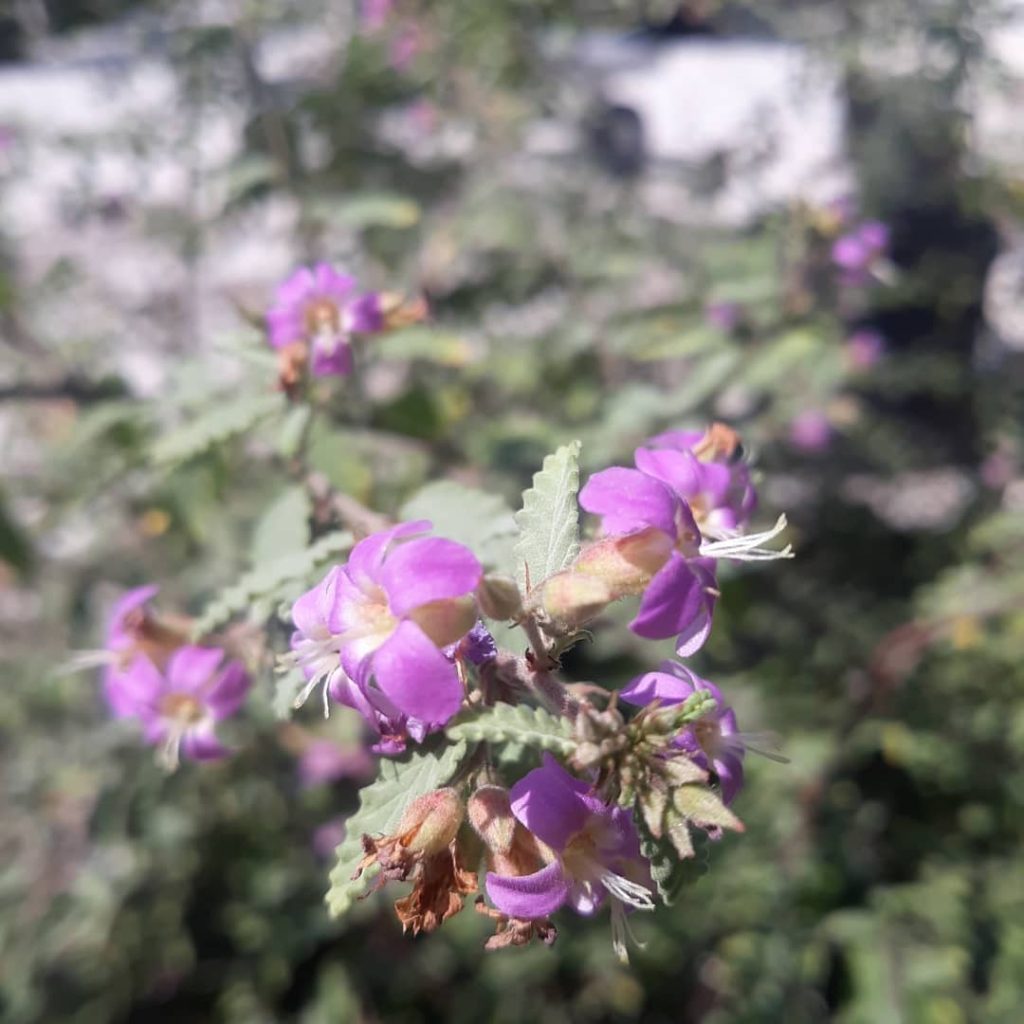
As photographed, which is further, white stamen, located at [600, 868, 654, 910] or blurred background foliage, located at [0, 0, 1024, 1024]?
blurred background foliage, located at [0, 0, 1024, 1024]

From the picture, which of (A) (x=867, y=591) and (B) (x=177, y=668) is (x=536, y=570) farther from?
(A) (x=867, y=591)

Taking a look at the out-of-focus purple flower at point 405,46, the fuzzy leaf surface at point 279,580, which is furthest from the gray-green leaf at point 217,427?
the out-of-focus purple flower at point 405,46

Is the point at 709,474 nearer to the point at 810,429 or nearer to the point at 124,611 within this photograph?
the point at 124,611

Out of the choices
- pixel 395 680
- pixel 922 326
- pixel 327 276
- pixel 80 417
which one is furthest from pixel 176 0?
pixel 922 326

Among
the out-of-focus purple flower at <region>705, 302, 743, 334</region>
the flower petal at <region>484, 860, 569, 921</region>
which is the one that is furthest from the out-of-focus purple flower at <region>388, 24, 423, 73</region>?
the flower petal at <region>484, 860, 569, 921</region>

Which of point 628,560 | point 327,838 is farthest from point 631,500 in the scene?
point 327,838

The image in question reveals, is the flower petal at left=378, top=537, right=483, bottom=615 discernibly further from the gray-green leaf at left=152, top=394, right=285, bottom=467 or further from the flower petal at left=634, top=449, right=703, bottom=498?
the gray-green leaf at left=152, top=394, right=285, bottom=467

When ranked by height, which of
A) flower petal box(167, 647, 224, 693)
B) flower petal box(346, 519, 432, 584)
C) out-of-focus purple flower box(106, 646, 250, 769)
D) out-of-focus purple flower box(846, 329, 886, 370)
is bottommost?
out-of-focus purple flower box(846, 329, 886, 370)
